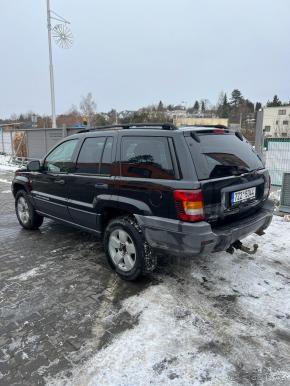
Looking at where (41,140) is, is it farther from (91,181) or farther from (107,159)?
(107,159)

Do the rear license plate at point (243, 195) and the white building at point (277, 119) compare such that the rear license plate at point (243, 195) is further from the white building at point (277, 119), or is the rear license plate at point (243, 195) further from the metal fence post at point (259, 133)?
the white building at point (277, 119)

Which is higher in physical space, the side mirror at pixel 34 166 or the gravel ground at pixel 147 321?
the side mirror at pixel 34 166

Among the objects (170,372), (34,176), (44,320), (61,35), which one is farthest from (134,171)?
(61,35)

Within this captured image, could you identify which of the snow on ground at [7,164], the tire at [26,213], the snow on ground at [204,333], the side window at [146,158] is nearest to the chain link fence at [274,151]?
the snow on ground at [204,333]

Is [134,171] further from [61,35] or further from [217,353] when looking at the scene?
[61,35]

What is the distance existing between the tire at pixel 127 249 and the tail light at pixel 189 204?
2.17ft

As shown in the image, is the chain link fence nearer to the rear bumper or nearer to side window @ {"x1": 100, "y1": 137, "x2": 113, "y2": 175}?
the rear bumper

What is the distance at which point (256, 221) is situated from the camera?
383 centimetres

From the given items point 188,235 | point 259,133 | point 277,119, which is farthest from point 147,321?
point 277,119

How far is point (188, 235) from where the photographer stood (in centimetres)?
318

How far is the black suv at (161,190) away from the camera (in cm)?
322

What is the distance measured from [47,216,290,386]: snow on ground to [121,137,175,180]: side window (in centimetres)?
134

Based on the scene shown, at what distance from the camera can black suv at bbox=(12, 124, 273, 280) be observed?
10.6 feet

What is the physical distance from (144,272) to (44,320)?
1.16 metres
